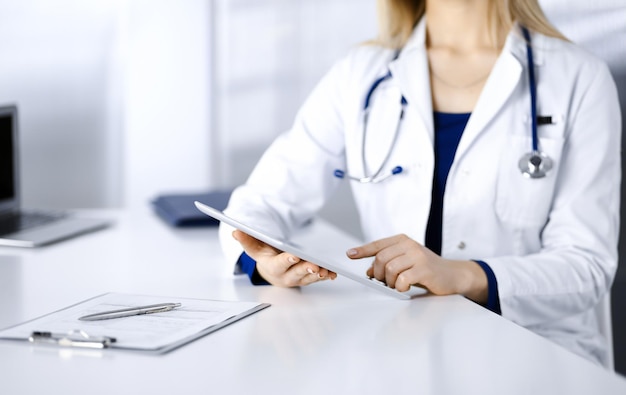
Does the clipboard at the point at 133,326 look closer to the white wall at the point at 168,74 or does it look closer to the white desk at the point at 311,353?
the white desk at the point at 311,353

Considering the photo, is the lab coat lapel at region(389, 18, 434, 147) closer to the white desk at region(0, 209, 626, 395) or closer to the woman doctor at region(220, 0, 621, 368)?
the woman doctor at region(220, 0, 621, 368)

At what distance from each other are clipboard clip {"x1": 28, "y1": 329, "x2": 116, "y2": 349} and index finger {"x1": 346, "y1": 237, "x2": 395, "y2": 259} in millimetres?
452

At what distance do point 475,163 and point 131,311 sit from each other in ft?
2.65

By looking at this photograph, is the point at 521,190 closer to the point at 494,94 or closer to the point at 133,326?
the point at 494,94

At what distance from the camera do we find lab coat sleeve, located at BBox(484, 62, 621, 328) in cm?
147

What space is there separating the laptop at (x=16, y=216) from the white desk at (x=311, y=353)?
445 millimetres

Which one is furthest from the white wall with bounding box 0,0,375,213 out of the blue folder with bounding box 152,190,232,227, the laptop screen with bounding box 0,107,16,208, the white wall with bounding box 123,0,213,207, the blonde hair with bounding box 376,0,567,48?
the blonde hair with bounding box 376,0,567,48

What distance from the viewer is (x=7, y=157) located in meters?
2.24

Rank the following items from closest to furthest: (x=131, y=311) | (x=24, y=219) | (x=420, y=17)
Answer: (x=131, y=311), (x=420, y=17), (x=24, y=219)

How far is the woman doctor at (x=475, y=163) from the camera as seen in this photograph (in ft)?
4.95

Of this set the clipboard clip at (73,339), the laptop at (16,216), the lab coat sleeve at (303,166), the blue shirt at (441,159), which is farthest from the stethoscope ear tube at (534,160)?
the laptop at (16,216)

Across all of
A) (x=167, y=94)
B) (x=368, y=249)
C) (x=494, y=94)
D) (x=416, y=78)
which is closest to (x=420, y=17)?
(x=416, y=78)

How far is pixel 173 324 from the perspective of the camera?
1132mm

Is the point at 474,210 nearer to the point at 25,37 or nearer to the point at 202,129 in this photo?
the point at 202,129
